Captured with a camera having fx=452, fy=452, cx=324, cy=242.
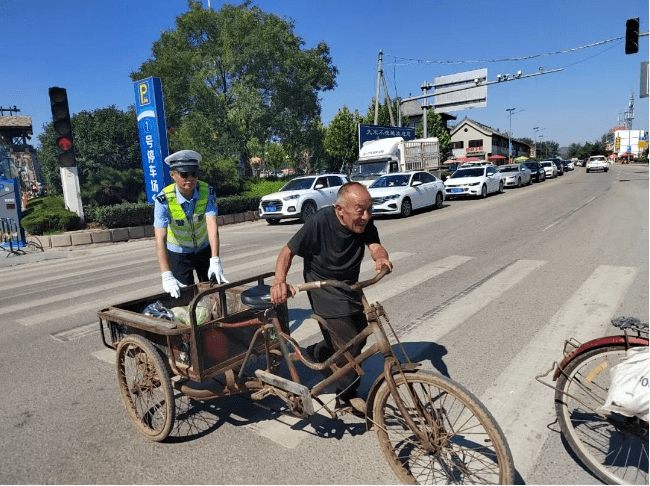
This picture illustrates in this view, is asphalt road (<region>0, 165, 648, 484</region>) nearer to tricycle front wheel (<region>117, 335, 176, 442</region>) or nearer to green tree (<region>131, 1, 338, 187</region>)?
tricycle front wheel (<region>117, 335, 176, 442</region>)

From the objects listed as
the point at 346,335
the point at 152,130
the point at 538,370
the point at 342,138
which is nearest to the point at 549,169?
the point at 342,138

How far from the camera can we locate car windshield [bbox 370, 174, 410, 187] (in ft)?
56.6

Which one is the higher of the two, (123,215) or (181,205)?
(181,205)

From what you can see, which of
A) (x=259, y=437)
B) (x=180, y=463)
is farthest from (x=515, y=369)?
(x=180, y=463)

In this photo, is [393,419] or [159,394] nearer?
[393,419]

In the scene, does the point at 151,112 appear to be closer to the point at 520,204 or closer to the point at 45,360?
the point at 45,360

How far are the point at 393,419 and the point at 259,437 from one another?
3.34ft

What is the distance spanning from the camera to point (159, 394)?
3291mm

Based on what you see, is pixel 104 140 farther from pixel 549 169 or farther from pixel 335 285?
pixel 549 169

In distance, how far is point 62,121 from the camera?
1420 cm

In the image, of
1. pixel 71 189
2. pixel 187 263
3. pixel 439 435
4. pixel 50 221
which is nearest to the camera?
pixel 439 435

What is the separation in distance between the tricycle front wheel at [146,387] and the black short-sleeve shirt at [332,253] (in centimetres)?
112

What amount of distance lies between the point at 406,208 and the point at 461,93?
20236 millimetres

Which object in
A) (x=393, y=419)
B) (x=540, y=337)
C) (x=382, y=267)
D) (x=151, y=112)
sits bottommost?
(x=540, y=337)
